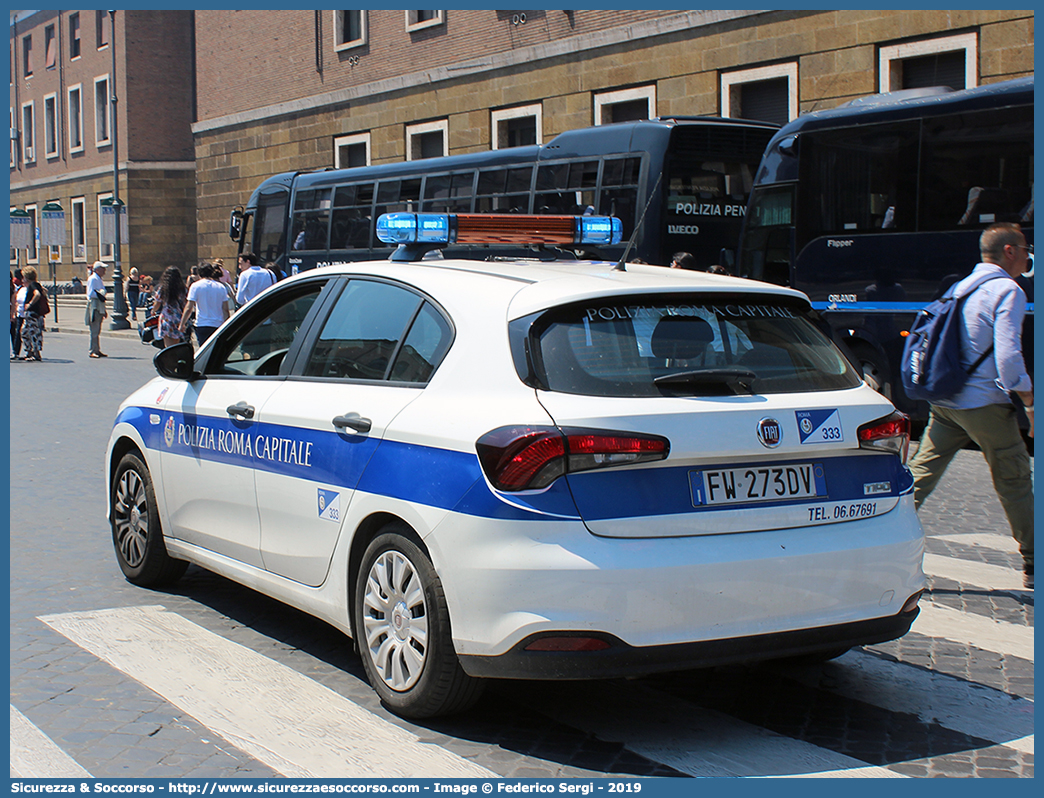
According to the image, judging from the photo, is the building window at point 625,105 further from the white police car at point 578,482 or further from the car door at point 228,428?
the white police car at point 578,482

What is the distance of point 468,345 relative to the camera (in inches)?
163

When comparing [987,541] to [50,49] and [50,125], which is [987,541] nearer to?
[50,125]

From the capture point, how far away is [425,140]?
99.4 feet

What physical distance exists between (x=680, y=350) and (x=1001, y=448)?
2.76m

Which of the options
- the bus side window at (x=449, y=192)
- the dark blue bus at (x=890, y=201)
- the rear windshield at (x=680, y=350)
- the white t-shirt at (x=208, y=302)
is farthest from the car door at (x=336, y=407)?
the bus side window at (x=449, y=192)

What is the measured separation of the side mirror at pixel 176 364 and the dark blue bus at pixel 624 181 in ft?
32.1

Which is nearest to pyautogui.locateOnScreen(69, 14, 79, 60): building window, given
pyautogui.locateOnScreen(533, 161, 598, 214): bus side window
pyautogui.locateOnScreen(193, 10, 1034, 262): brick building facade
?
pyautogui.locateOnScreen(193, 10, 1034, 262): brick building facade

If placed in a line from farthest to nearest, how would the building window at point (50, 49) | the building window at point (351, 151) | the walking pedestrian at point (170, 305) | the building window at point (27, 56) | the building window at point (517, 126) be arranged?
the building window at point (27, 56)
the building window at point (50, 49)
the building window at point (351, 151)
the building window at point (517, 126)
the walking pedestrian at point (170, 305)

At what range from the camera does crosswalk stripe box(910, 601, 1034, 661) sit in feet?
16.6

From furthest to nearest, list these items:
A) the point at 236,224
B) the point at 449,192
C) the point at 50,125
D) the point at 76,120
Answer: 1. the point at 50,125
2. the point at 76,120
3. the point at 236,224
4. the point at 449,192

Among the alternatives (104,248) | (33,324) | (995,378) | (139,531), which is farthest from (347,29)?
(995,378)

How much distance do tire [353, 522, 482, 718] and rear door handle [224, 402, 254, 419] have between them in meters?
1.05

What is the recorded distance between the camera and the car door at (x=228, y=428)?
509cm
